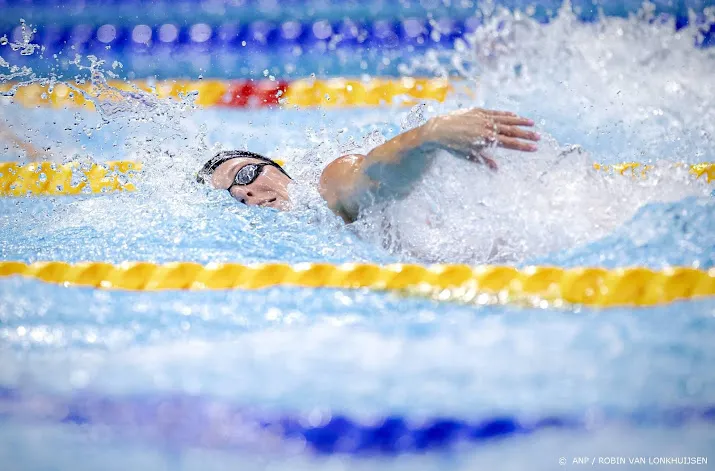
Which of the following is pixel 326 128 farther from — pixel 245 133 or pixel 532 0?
pixel 532 0

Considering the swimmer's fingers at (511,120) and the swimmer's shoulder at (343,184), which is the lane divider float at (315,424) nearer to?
the swimmer's fingers at (511,120)

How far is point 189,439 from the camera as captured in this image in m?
1.19

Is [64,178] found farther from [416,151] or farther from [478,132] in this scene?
[478,132]

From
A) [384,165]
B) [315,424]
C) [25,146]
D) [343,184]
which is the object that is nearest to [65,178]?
[25,146]

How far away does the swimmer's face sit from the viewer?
2.15m

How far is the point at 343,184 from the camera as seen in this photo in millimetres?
1869

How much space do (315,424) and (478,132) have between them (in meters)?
0.69

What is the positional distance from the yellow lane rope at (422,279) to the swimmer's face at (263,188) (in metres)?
0.47

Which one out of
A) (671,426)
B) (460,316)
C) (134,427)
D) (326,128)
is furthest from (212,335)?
(326,128)

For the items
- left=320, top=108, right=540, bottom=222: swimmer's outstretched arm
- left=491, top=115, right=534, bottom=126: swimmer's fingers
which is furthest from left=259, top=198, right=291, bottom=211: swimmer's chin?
left=491, top=115, right=534, bottom=126: swimmer's fingers

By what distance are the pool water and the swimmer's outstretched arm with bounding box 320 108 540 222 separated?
0.07 m

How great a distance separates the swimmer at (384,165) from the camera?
5.00ft

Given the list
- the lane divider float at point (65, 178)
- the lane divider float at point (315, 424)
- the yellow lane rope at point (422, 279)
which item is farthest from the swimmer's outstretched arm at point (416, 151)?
the lane divider float at point (65, 178)

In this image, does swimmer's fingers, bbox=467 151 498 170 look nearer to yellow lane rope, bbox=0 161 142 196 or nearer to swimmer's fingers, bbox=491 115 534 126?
swimmer's fingers, bbox=491 115 534 126
